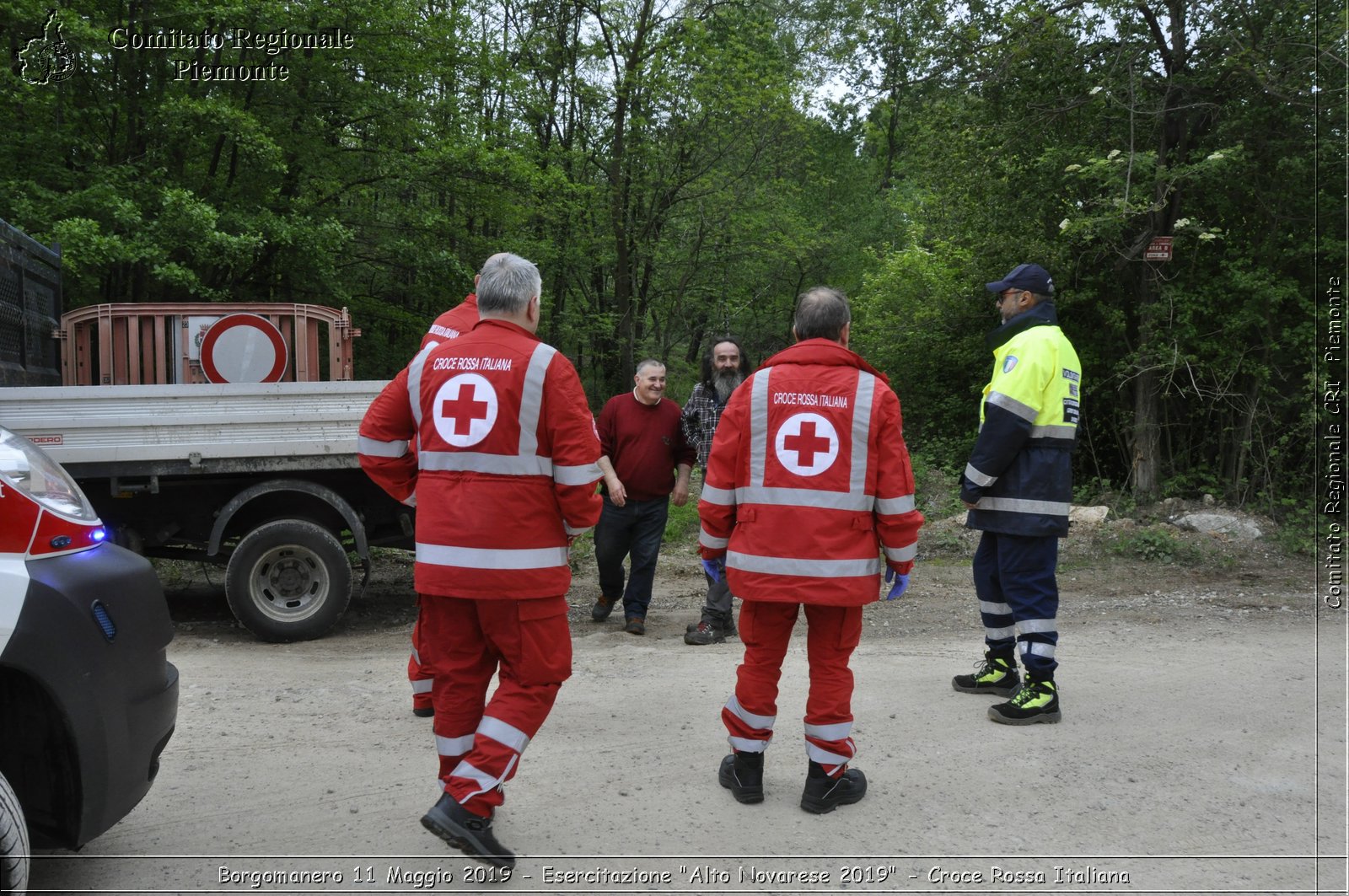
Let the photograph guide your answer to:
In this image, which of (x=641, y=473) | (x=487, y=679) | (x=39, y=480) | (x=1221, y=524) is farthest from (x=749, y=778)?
(x=1221, y=524)

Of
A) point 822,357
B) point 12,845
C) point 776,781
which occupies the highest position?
point 822,357

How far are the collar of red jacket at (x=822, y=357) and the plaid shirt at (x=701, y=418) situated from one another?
2799mm

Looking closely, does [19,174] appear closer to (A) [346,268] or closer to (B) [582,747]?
(A) [346,268]

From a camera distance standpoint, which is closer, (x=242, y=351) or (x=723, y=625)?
(x=723, y=625)

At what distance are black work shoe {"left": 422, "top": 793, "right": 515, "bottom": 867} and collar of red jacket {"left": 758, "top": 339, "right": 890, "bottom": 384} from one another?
1.92 metres

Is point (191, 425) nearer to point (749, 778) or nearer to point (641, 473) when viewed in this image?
point (641, 473)

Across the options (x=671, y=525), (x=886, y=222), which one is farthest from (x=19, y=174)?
(x=886, y=222)

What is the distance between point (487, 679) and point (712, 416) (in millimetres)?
3502

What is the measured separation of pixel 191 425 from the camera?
6363mm

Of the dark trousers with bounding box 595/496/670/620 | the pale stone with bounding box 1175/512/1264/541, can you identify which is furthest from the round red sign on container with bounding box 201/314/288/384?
the pale stone with bounding box 1175/512/1264/541

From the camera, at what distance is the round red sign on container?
7.34 meters

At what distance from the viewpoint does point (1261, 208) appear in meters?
10.6

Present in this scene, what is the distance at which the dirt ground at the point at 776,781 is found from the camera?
3363mm

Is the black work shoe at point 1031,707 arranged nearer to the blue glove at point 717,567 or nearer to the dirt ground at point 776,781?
the dirt ground at point 776,781
